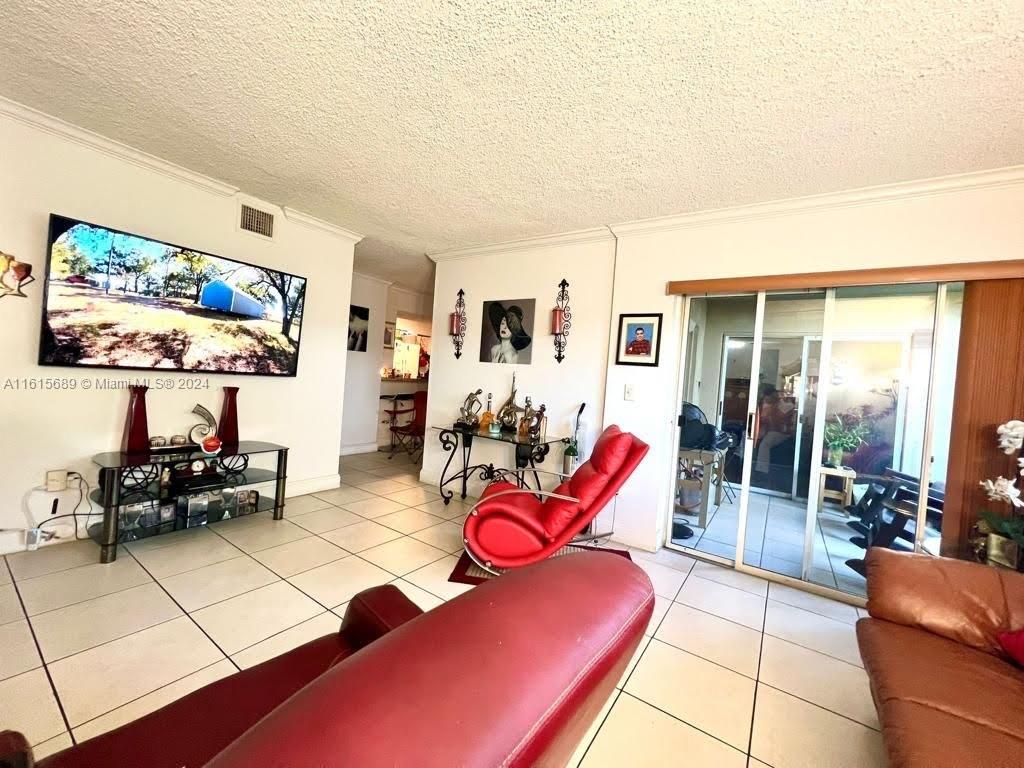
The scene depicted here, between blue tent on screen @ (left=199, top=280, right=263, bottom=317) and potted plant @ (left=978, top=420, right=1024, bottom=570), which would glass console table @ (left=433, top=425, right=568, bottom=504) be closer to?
blue tent on screen @ (left=199, top=280, right=263, bottom=317)

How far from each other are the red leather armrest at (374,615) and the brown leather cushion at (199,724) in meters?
0.08

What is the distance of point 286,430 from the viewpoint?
148 inches

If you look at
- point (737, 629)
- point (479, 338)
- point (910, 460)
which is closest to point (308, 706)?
point (737, 629)

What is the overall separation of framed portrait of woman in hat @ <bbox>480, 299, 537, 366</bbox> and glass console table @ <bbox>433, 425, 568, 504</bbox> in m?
0.80

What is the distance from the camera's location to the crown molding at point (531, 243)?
3.60 m

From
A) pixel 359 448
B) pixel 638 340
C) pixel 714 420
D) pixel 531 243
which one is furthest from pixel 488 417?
pixel 359 448

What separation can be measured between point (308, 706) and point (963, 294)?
3.60 metres

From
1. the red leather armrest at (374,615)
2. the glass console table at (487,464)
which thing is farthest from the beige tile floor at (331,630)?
the glass console table at (487,464)

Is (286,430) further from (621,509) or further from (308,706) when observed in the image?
(308,706)

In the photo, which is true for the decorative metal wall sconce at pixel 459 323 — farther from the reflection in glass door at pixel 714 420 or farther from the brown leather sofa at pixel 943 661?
the brown leather sofa at pixel 943 661

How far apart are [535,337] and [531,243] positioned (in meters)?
0.92

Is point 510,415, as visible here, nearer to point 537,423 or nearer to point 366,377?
point 537,423

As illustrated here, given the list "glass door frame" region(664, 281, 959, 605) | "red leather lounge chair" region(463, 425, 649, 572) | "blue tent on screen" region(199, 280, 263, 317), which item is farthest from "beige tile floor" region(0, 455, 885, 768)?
"blue tent on screen" region(199, 280, 263, 317)

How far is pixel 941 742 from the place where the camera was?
1.04 m
